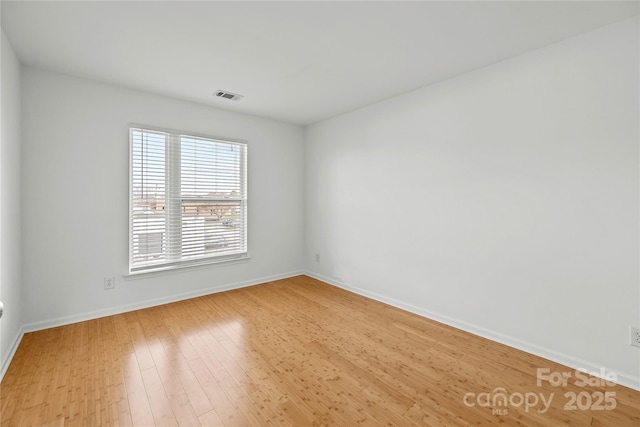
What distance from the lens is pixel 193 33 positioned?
7.32 ft

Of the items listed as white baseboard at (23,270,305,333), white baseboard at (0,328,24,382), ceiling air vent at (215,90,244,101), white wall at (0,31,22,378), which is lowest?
white baseboard at (0,328,24,382)

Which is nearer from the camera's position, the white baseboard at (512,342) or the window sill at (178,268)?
the white baseboard at (512,342)

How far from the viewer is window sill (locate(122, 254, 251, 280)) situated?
3341 mm

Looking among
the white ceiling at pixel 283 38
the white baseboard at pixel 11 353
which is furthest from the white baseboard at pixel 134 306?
the white ceiling at pixel 283 38

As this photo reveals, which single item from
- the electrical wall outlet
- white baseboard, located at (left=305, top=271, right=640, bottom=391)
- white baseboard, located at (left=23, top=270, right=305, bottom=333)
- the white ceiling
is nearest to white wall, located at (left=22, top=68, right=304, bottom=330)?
white baseboard, located at (left=23, top=270, right=305, bottom=333)

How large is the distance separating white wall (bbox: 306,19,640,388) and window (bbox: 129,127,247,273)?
6.44ft

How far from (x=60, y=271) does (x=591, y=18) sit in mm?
5096

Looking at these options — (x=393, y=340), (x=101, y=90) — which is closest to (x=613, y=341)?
(x=393, y=340)

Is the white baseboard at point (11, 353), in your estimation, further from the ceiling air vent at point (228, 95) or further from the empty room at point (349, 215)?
the ceiling air vent at point (228, 95)

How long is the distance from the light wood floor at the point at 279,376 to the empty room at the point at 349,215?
0.06ft

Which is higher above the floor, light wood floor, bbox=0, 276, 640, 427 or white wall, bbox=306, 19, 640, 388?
white wall, bbox=306, 19, 640, 388

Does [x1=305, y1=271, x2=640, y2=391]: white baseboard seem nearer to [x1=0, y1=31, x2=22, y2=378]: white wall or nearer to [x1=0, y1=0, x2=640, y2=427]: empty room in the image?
[x1=0, y1=0, x2=640, y2=427]: empty room

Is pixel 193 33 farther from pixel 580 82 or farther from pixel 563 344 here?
pixel 563 344

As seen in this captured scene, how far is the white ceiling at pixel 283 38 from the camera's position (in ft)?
6.44
